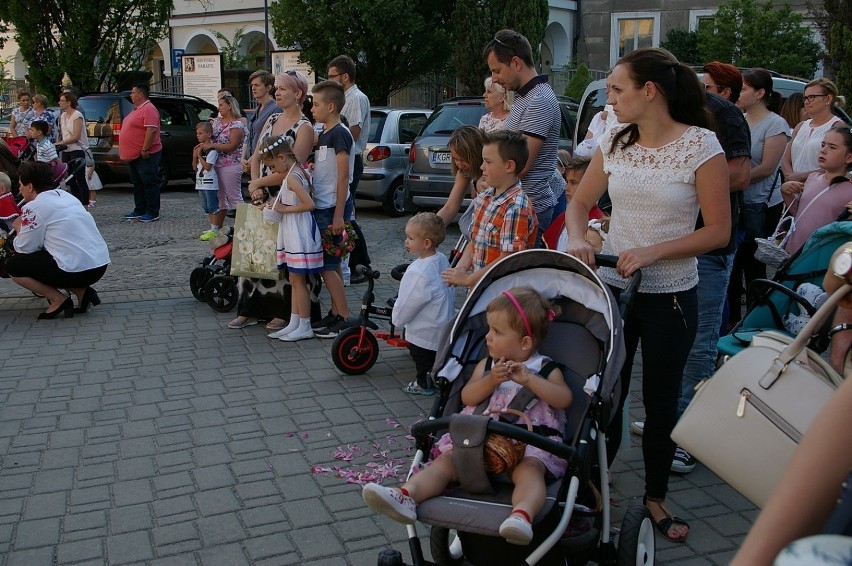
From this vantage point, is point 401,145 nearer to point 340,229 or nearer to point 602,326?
point 340,229

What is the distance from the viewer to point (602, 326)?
3.66m

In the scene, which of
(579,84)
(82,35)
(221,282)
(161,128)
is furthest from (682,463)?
(82,35)

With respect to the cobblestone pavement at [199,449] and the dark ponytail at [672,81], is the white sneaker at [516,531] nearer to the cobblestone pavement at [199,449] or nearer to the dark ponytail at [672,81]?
the cobblestone pavement at [199,449]

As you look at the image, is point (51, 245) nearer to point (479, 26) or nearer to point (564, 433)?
point (564, 433)

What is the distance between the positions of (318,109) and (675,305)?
13.5 ft

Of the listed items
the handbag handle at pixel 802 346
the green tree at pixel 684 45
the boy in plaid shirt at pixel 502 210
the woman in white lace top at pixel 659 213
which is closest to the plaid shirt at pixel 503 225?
the boy in plaid shirt at pixel 502 210

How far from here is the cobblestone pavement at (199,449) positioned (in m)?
4.01

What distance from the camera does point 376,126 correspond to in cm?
1427

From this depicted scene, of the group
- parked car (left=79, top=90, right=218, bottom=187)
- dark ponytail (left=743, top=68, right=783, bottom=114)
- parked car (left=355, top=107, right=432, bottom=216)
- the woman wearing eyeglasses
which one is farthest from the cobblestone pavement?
parked car (left=79, top=90, right=218, bottom=187)

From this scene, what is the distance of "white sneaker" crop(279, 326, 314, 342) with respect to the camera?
7.16m

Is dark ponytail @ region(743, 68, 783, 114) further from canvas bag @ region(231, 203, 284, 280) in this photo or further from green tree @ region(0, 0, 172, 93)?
green tree @ region(0, 0, 172, 93)

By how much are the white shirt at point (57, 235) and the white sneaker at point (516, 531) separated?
5.89 m

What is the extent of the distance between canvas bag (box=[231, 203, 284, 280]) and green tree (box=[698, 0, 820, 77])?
17639 millimetres

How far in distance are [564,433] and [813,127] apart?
5.57 meters
